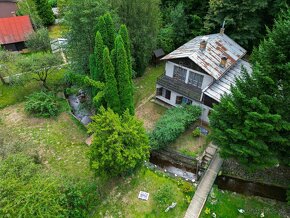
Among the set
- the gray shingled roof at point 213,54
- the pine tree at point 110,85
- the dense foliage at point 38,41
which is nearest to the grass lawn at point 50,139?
the pine tree at point 110,85

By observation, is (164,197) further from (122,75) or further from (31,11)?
(31,11)

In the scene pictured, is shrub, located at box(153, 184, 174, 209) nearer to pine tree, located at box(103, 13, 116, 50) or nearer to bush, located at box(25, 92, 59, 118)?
pine tree, located at box(103, 13, 116, 50)

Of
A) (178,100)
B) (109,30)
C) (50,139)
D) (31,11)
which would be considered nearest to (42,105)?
(50,139)

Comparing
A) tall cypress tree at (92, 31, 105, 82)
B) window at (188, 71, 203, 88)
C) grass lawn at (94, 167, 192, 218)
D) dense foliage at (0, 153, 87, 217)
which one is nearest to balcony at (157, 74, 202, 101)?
window at (188, 71, 203, 88)

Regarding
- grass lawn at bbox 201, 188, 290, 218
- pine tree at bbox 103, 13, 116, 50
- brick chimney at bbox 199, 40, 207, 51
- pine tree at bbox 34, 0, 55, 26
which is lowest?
grass lawn at bbox 201, 188, 290, 218

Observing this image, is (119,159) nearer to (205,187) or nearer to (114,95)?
(114,95)

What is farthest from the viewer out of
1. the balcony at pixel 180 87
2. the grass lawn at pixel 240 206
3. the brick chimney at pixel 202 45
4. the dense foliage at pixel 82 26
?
the balcony at pixel 180 87

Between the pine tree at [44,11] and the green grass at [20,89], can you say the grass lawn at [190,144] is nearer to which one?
the green grass at [20,89]
